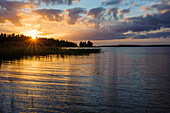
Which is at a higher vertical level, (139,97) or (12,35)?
(12,35)

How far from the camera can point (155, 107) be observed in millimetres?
9008

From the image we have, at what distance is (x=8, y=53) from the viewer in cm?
4088

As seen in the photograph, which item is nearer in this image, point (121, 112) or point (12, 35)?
point (121, 112)

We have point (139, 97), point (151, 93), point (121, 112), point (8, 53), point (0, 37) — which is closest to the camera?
point (121, 112)

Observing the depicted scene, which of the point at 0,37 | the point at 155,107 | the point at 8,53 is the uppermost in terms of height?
the point at 0,37

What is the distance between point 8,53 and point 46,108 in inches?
1479

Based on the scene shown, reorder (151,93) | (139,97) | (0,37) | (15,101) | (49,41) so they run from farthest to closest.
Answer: (49,41) < (0,37) < (151,93) < (139,97) < (15,101)

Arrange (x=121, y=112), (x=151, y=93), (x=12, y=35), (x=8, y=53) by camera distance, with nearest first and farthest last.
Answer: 1. (x=121, y=112)
2. (x=151, y=93)
3. (x=8, y=53)
4. (x=12, y=35)

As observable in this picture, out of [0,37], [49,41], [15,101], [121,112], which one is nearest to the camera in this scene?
[121,112]

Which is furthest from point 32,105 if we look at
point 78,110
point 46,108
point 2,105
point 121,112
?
point 121,112

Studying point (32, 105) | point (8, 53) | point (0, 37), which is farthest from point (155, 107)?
point (0, 37)

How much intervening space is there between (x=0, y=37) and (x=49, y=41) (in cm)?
7006

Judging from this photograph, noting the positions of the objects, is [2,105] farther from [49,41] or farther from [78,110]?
[49,41]

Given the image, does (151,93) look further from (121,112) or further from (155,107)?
(121,112)
